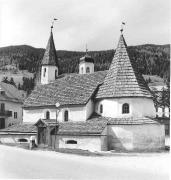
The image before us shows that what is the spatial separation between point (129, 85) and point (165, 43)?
11.5 m

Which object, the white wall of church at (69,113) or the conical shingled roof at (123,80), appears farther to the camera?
the white wall of church at (69,113)

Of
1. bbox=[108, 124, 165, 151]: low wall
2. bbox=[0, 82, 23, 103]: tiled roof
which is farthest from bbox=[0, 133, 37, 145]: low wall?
bbox=[0, 82, 23, 103]: tiled roof

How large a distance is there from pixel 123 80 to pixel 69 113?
24.2 ft

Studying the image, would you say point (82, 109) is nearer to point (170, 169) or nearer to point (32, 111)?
point (32, 111)

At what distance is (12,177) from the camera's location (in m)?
15.7

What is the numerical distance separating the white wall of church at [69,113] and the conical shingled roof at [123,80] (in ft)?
6.24

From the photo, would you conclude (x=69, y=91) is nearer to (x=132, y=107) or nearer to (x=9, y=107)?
(x=132, y=107)

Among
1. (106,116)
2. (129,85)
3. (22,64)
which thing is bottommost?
(106,116)

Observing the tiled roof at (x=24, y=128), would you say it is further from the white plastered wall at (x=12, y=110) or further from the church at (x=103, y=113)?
the white plastered wall at (x=12, y=110)

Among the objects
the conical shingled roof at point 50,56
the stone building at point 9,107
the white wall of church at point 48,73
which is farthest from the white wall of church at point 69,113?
the stone building at point 9,107

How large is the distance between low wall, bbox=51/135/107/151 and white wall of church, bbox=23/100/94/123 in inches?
120

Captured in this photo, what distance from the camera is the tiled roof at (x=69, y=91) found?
34.6 m

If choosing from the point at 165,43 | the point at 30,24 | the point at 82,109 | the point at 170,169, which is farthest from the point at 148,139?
the point at 30,24

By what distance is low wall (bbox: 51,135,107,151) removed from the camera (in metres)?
29.8
